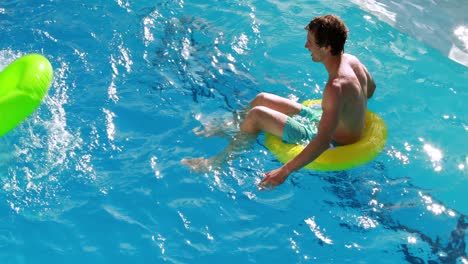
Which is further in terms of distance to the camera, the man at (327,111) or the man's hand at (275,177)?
the man's hand at (275,177)

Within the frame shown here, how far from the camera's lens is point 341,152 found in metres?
4.81

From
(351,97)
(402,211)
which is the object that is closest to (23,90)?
(351,97)

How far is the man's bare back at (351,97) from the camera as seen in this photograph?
14.3 ft

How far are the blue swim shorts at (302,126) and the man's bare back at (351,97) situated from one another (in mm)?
239

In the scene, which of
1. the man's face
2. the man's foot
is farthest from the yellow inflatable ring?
the man's face

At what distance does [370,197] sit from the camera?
493 centimetres

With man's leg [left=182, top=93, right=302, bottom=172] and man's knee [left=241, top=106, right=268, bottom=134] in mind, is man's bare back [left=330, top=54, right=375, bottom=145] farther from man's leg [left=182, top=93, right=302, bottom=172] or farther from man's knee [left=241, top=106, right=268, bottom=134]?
man's knee [left=241, top=106, right=268, bottom=134]

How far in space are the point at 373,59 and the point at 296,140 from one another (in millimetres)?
2355

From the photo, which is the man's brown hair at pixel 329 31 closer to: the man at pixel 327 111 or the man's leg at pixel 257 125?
the man at pixel 327 111

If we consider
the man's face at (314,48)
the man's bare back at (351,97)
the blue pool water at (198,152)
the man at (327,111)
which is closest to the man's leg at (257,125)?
the man at (327,111)

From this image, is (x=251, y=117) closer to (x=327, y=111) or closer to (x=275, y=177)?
(x=275, y=177)

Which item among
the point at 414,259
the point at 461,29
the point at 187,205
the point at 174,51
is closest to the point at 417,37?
the point at 461,29

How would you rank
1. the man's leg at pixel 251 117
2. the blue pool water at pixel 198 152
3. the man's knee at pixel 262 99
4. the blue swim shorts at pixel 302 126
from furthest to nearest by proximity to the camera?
the man's knee at pixel 262 99 < the man's leg at pixel 251 117 < the blue swim shorts at pixel 302 126 < the blue pool water at pixel 198 152

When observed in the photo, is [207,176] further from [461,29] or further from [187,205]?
[461,29]
